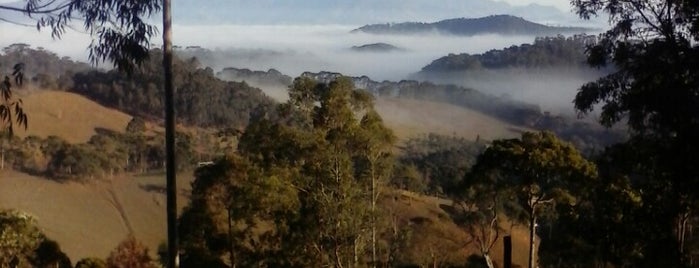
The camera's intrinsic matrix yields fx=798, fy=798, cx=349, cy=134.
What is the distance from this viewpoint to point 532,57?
4759 inches

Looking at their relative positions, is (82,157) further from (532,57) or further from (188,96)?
(532,57)

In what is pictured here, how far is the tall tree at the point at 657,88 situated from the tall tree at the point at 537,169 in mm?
4750

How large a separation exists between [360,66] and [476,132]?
78.3 metres

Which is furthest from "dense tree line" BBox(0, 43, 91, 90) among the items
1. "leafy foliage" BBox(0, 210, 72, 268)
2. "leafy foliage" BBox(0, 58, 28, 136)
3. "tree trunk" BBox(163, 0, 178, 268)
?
"tree trunk" BBox(163, 0, 178, 268)

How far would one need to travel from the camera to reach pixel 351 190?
11.6 m

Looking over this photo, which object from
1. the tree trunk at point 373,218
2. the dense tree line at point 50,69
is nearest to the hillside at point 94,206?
the dense tree line at point 50,69

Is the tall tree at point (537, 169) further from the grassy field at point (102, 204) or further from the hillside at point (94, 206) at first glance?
the hillside at point (94, 206)

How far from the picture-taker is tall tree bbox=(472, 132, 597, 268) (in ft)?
41.1

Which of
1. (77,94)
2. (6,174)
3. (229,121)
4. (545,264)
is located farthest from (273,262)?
(77,94)

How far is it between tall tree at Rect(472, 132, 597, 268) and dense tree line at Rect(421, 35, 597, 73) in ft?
330

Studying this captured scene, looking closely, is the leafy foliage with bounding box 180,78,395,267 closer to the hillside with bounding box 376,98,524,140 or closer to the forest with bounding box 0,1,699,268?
the forest with bounding box 0,1,699,268

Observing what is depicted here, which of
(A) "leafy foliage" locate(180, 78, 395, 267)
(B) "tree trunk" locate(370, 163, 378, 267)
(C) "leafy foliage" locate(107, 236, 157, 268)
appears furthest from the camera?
(C) "leafy foliage" locate(107, 236, 157, 268)

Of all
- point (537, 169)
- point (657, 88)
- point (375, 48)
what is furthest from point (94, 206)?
point (375, 48)

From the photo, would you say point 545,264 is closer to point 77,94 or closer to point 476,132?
point 77,94
